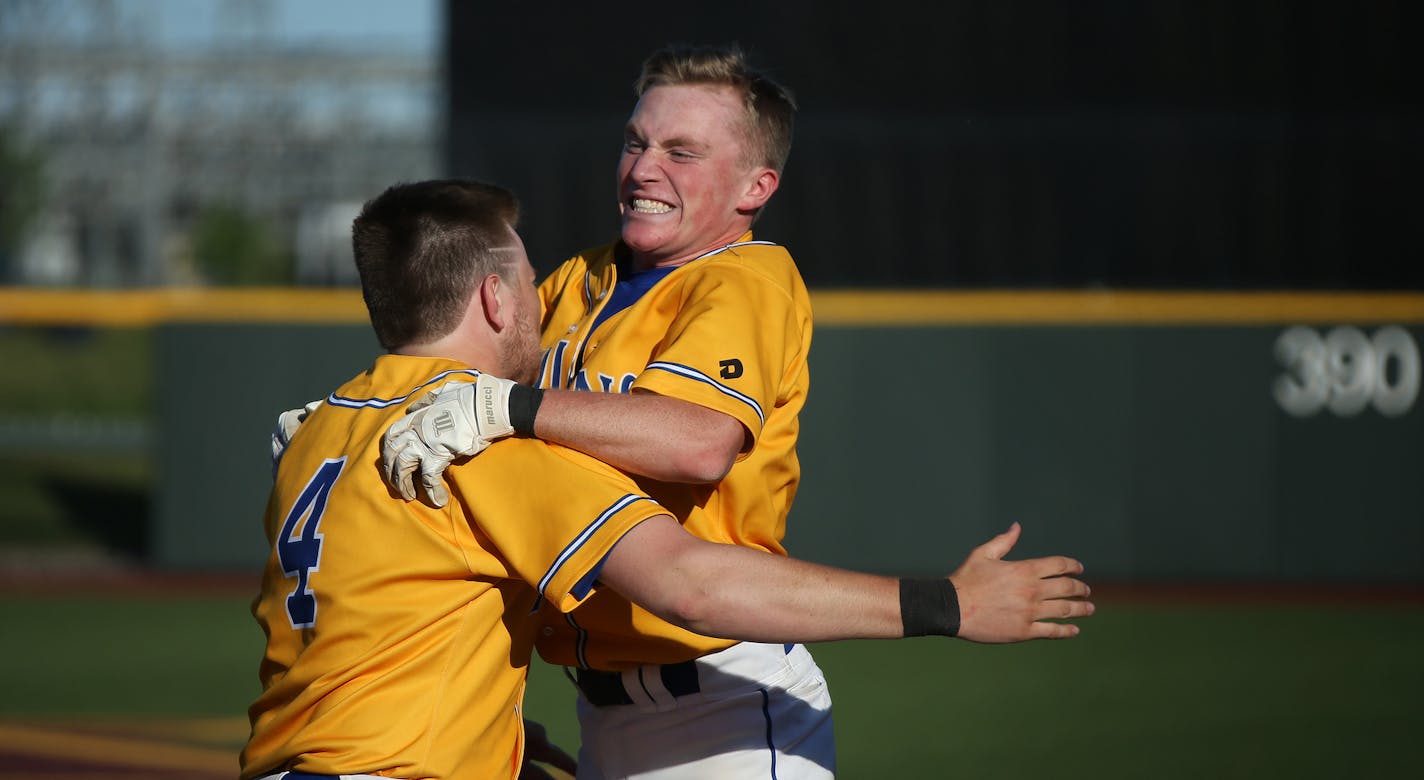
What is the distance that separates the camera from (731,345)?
8.12ft

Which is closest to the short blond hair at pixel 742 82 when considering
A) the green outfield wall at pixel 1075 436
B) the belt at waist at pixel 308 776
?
the belt at waist at pixel 308 776

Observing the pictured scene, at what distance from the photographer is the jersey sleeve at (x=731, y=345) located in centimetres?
242

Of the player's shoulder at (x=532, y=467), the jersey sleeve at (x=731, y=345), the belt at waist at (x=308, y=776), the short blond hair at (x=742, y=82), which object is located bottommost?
the belt at waist at (x=308, y=776)

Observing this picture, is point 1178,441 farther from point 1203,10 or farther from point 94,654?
point 94,654

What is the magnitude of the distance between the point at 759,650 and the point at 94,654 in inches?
233

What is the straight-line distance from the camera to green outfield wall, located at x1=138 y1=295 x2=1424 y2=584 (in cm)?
962

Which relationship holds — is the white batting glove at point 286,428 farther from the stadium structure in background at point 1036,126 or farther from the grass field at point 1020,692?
the stadium structure in background at point 1036,126

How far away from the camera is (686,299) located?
2.69 m

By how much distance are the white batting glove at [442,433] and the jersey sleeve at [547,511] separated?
41 mm

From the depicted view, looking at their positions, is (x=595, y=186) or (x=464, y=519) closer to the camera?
(x=464, y=519)

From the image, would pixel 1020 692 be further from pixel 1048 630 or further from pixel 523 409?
pixel 523 409

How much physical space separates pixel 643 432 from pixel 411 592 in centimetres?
42

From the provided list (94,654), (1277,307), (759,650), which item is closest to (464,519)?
(759,650)

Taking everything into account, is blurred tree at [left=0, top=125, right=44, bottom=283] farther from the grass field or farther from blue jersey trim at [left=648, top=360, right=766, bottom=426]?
blue jersey trim at [left=648, top=360, right=766, bottom=426]
